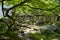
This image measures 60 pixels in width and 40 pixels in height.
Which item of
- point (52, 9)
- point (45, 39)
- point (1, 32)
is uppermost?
point (52, 9)

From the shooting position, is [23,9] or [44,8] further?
[23,9]

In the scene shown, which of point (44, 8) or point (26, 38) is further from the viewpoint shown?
point (26, 38)

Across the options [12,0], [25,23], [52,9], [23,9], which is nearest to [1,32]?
[23,9]

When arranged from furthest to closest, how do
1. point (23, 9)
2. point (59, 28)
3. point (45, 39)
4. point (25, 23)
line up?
1. point (25, 23)
2. point (59, 28)
3. point (45, 39)
4. point (23, 9)

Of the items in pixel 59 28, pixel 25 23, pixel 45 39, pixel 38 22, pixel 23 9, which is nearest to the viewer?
pixel 23 9

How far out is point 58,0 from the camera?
279 inches

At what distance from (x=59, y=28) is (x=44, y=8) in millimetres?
5636

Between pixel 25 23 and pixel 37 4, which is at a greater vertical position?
pixel 37 4

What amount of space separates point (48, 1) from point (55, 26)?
5.89 metres

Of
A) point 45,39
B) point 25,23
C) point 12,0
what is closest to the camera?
point 12,0

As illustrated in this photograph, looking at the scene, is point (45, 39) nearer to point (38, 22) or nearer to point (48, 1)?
point (48, 1)

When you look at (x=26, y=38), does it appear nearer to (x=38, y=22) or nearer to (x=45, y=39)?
(x=45, y=39)

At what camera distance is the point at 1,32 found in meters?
8.10

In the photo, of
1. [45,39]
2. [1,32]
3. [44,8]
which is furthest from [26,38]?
[44,8]
